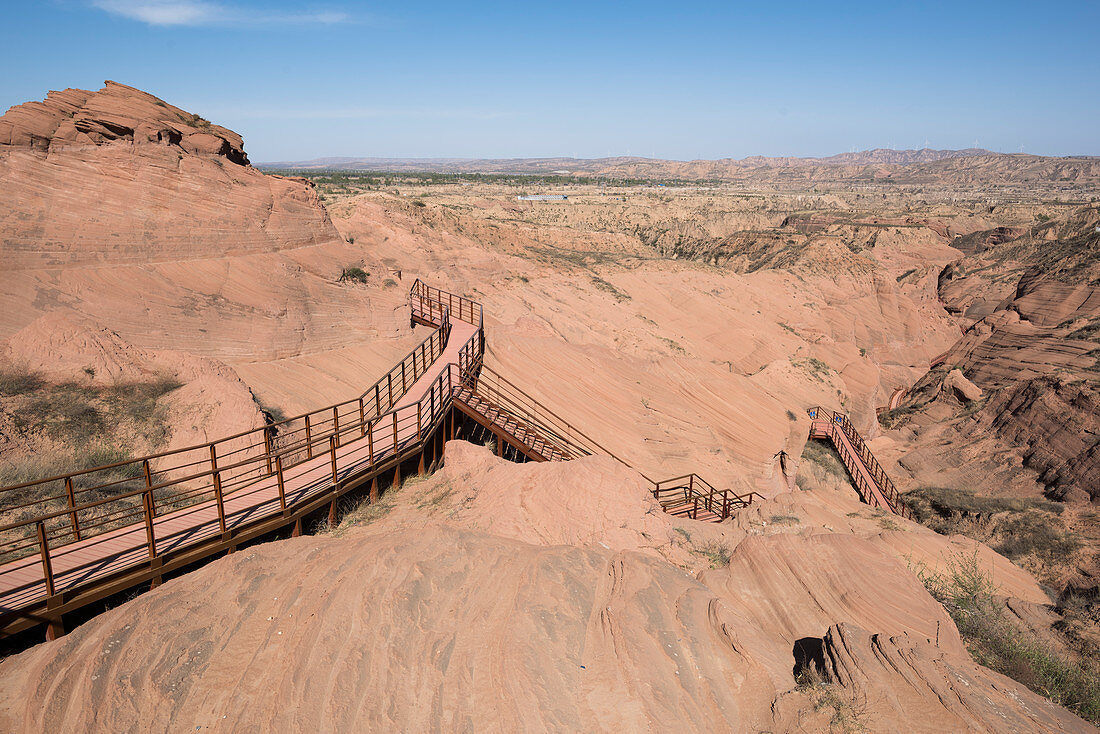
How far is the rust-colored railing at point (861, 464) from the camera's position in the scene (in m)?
20.1

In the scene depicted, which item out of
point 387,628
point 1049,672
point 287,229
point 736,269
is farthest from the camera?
point 736,269

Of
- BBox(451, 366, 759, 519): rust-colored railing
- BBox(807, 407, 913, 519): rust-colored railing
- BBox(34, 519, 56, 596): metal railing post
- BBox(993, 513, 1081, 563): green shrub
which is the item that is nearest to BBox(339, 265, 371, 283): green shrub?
BBox(451, 366, 759, 519): rust-colored railing

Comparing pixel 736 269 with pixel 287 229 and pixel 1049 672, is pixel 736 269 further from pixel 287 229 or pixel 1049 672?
pixel 1049 672

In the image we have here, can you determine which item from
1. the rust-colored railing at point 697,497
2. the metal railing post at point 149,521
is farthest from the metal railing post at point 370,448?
the rust-colored railing at point 697,497

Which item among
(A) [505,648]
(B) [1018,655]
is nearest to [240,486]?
(A) [505,648]

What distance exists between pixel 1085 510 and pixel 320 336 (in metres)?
20.5

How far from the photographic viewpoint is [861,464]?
2194 centimetres

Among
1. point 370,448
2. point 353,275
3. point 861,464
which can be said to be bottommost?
point 861,464

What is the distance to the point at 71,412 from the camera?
10.4 metres

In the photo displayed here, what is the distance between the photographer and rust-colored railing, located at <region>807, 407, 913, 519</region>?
20.1 metres

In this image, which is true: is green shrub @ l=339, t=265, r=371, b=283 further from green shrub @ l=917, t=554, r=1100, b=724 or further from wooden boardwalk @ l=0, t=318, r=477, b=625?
green shrub @ l=917, t=554, r=1100, b=724

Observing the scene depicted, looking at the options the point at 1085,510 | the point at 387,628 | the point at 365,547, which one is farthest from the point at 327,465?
the point at 1085,510

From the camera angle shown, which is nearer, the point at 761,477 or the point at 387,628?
the point at 387,628

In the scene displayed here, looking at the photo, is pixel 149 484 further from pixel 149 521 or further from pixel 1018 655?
pixel 1018 655
